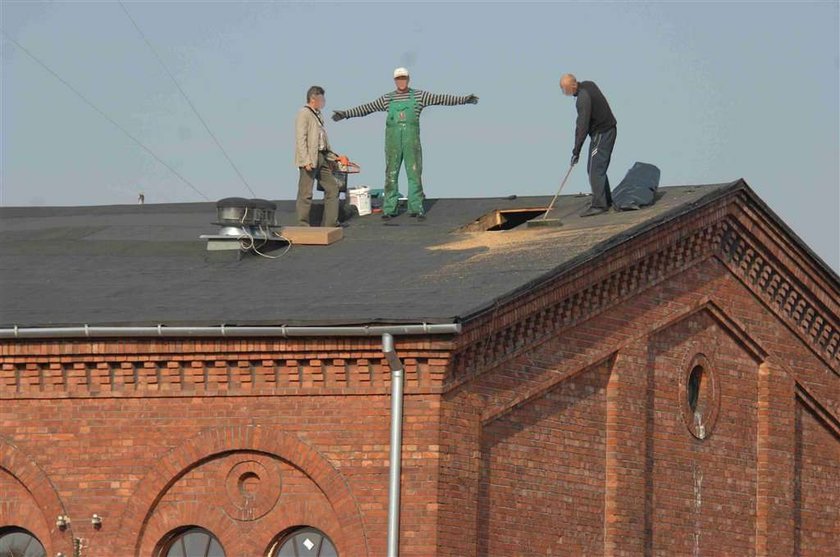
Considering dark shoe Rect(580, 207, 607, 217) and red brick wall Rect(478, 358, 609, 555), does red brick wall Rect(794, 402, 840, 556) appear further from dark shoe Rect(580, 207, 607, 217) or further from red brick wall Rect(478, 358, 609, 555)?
red brick wall Rect(478, 358, 609, 555)

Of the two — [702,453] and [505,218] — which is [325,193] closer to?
[505,218]

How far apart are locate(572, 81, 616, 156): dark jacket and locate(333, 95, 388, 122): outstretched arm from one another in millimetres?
3486

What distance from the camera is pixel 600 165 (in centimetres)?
2834

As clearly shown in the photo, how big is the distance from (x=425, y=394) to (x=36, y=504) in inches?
198

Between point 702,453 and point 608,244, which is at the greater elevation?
point 608,244

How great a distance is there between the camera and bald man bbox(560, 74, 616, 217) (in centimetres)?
2823

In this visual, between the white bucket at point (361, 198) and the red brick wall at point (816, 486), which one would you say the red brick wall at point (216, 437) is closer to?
the red brick wall at point (816, 486)

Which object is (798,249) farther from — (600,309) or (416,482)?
(416,482)

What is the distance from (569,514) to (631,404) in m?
1.86

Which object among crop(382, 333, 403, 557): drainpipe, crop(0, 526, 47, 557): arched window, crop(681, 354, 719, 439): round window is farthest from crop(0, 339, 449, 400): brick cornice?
crop(681, 354, 719, 439): round window

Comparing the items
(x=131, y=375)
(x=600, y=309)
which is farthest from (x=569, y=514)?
(x=131, y=375)

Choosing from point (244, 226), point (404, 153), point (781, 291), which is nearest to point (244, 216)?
point (244, 226)

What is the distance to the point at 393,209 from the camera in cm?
3031

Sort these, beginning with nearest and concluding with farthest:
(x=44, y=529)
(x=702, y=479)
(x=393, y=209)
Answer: (x=44, y=529) < (x=702, y=479) < (x=393, y=209)
